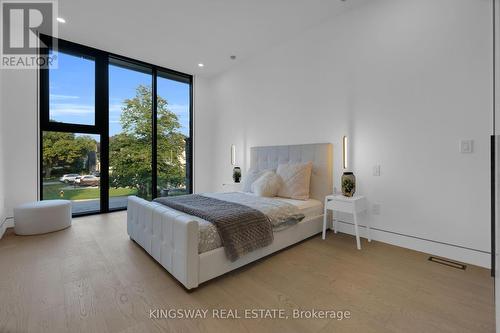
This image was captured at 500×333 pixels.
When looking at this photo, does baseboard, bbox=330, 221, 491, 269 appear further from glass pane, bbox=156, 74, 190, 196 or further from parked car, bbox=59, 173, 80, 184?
parked car, bbox=59, 173, 80, 184

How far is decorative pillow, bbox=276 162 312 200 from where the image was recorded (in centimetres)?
330

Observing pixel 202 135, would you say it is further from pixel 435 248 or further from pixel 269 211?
pixel 435 248

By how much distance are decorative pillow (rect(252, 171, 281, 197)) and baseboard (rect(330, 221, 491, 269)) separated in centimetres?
121

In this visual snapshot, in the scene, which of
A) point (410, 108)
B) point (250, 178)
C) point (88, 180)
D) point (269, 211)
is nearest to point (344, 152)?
point (410, 108)

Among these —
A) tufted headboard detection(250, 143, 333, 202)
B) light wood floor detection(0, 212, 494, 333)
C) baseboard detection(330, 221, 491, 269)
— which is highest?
tufted headboard detection(250, 143, 333, 202)

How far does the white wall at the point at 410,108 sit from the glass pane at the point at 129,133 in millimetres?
3179

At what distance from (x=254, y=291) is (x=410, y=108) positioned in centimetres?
264

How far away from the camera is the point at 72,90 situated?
4.00 m

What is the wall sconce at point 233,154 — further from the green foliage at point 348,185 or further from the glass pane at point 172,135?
the green foliage at point 348,185

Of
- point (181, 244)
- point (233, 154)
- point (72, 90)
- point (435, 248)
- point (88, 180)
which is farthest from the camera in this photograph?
point (233, 154)

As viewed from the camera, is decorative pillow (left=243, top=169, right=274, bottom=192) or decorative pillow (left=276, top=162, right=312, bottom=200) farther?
decorative pillow (left=243, top=169, right=274, bottom=192)

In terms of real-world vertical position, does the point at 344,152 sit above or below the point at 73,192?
above

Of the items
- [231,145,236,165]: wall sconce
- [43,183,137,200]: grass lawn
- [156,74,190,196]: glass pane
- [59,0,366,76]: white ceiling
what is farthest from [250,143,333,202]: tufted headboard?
[43,183,137,200]: grass lawn

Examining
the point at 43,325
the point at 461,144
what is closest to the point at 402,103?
the point at 461,144
